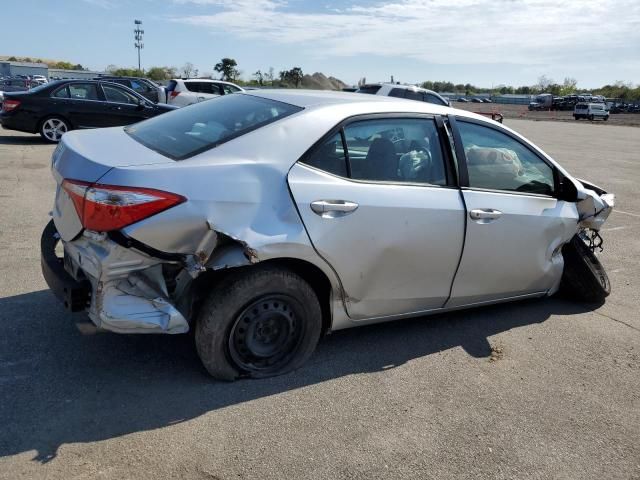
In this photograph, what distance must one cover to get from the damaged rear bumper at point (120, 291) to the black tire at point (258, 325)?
0.21m

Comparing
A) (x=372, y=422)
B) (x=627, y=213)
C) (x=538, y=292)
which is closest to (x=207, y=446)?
(x=372, y=422)

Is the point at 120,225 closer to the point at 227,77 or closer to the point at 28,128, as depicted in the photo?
the point at 28,128

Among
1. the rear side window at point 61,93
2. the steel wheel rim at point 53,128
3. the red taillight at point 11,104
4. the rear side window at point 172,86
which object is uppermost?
the rear side window at point 172,86

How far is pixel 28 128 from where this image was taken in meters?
12.2

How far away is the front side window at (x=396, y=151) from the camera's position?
133 inches

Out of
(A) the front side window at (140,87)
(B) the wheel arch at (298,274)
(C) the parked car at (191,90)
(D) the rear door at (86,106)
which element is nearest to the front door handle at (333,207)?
(B) the wheel arch at (298,274)

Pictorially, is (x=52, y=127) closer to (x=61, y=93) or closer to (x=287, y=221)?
(x=61, y=93)

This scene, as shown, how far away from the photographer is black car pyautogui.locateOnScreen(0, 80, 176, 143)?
472 inches

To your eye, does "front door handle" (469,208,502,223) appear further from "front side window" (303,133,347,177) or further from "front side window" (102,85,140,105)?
"front side window" (102,85,140,105)

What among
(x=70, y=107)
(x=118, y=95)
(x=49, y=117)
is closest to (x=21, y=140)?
(x=49, y=117)

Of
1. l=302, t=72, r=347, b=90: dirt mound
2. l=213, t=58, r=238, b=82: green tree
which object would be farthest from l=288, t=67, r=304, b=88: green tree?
l=213, t=58, r=238, b=82: green tree

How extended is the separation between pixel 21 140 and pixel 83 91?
6.82 feet

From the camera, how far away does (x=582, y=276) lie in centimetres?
471

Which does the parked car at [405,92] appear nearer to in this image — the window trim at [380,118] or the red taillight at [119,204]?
the window trim at [380,118]
